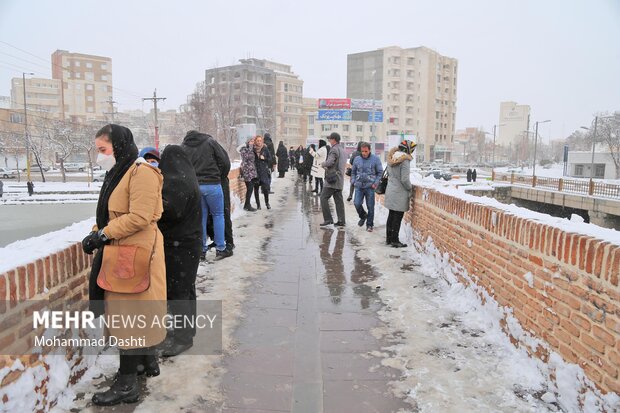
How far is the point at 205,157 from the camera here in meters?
6.04

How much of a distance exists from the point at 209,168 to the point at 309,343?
2.95 meters

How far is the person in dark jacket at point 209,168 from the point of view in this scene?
5.99m

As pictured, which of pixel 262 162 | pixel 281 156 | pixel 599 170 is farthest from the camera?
pixel 599 170

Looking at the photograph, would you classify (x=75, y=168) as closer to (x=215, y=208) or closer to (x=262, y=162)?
(x=262, y=162)

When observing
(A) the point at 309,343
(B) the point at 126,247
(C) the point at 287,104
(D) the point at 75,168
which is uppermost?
(C) the point at 287,104

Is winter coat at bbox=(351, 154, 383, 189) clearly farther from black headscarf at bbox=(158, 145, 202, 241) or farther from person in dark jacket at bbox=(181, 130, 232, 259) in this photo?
black headscarf at bbox=(158, 145, 202, 241)

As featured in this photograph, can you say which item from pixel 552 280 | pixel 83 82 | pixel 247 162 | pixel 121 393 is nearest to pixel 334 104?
pixel 247 162

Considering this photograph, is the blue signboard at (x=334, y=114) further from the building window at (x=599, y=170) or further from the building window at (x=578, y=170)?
the building window at (x=599, y=170)

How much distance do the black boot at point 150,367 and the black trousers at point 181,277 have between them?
1.54 ft

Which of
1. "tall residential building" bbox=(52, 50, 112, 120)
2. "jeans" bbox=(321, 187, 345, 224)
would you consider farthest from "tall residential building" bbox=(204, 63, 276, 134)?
"jeans" bbox=(321, 187, 345, 224)

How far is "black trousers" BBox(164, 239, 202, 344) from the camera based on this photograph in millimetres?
3738

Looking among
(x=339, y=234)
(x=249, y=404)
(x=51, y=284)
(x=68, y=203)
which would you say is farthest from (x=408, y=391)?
(x=68, y=203)

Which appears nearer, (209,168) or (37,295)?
(37,295)

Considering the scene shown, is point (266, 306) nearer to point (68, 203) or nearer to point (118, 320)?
point (118, 320)
